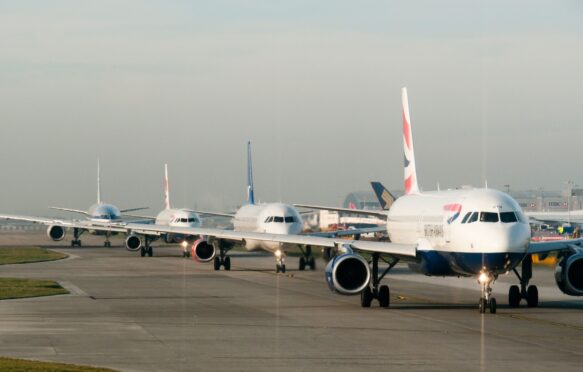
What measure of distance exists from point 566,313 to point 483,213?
3.85 m

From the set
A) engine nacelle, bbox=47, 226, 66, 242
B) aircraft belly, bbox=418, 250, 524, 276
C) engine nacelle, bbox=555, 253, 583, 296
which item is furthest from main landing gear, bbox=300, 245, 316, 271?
engine nacelle, bbox=47, 226, 66, 242

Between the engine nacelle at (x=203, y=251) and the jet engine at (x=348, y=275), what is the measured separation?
28207 millimetres

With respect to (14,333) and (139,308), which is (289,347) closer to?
(14,333)

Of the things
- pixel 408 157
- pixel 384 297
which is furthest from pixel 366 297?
pixel 408 157

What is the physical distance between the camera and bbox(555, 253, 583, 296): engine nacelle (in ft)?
112

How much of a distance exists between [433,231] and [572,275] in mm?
4341

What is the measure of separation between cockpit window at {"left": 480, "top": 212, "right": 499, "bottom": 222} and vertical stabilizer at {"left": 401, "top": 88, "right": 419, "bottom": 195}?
11.3 metres

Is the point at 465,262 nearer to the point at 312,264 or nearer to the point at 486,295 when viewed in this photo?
the point at 486,295

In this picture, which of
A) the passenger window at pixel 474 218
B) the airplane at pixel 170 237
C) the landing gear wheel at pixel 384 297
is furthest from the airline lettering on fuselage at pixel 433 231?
the airplane at pixel 170 237

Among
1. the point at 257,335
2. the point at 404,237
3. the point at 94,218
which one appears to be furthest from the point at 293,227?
the point at 94,218

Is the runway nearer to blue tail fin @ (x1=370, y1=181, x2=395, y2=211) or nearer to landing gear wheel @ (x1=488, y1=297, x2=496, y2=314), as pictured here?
landing gear wheel @ (x1=488, y1=297, x2=496, y2=314)

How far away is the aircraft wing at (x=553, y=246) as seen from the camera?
33.9 meters

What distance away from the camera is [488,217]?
3155 centimetres

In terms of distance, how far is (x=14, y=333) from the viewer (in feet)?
84.4
